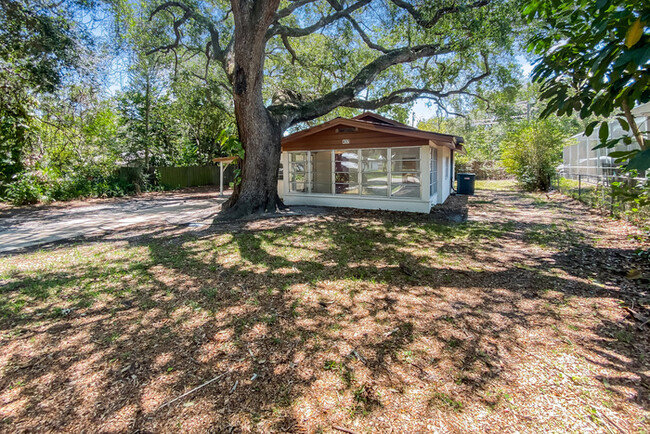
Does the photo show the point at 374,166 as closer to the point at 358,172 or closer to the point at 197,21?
the point at 358,172

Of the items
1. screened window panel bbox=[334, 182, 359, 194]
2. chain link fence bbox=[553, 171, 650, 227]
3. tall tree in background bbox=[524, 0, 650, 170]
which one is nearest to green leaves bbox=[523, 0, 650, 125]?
tall tree in background bbox=[524, 0, 650, 170]

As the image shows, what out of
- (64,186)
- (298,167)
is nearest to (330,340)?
(298,167)

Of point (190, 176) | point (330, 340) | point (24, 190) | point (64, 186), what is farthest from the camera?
point (190, 176)

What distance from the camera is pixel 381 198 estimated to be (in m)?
10.2

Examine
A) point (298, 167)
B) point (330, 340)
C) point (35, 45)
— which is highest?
point (35, 45)

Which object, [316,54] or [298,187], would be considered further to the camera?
[316,54]

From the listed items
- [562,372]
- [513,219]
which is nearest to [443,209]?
[513,219]

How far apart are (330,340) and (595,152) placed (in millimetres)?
16145

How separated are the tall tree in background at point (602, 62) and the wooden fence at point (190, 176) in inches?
702

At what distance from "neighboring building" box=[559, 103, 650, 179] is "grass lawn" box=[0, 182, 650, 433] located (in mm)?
5651

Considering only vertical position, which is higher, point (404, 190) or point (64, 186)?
point (64, 186)

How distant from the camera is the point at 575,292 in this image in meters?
3.70

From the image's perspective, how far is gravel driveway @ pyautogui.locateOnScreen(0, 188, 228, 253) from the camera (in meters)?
7.39

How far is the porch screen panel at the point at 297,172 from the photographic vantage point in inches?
464
